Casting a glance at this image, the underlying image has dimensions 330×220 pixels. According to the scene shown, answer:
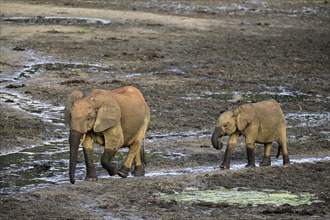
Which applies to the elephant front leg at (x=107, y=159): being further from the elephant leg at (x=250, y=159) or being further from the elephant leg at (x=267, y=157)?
the elephant leg at (x=267, y=157)

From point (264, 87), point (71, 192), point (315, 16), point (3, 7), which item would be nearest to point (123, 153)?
point (71, 192)

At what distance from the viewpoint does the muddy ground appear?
13.1 m

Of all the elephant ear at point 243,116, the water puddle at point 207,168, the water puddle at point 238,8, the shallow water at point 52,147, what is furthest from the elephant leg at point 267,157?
the water puddle at point 238,8

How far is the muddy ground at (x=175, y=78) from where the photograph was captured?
13.1m

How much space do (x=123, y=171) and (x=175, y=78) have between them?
9.82m

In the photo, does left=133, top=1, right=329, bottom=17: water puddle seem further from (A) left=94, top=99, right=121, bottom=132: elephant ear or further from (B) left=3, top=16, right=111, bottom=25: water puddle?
(A) left=94, top=99, right=121, bottom=132: elephant ear

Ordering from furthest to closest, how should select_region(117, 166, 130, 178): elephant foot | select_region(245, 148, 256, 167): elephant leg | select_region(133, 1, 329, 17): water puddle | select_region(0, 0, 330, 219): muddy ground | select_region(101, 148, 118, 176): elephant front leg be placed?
select_region(133, 1, 329, 17): water puddle, select_region(245, 148, 256, 167): elephant leg, select_region(117, 166, 130, 178): elephant foot, select_region(101, 148, 118, 176): elephant front leg, select_region(0, 0, 330, 219): muddy ground

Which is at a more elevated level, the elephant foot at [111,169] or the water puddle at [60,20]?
the elephant foot at [111,169]

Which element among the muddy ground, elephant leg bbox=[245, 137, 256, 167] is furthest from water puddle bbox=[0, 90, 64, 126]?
elephant leg bbox=[245, 137, 256, 167]

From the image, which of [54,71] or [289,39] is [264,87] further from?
[289,39]

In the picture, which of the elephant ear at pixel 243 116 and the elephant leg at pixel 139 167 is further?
the elephant ear at pixel 243 116

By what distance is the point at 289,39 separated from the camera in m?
31.9

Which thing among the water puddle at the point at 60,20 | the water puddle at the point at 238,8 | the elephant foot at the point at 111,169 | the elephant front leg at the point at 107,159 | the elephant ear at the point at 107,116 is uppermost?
the elephant ear at the point at 107,116

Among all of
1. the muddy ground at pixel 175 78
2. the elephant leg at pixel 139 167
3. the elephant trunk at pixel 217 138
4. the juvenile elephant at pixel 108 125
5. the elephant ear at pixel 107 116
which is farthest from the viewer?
the elephant trunk at pixel 217 138
